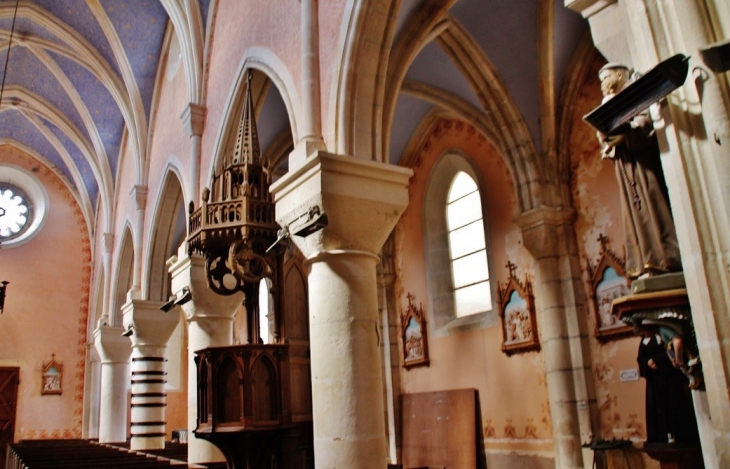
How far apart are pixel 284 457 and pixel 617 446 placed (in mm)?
3488

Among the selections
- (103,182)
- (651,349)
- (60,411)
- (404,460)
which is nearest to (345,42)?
(651,349)

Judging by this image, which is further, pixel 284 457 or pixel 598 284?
pixel 598 284

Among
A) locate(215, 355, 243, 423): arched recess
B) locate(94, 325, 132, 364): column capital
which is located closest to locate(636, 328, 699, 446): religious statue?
locate(215, 355, 243, 423): arched recess

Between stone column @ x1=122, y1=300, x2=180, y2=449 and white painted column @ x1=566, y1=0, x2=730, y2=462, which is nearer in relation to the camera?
white painted column @ x1=566, y1=0, x2=730, y2=462

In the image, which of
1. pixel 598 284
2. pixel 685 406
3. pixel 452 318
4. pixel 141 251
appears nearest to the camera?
pixel 685 406

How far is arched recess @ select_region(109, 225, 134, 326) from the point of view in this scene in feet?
48.1

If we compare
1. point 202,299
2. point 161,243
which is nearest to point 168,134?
point 161,243

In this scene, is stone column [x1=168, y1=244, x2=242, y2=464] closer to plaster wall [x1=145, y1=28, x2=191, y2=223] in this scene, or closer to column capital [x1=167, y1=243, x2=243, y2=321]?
column capital [x1=167, y1=243, x2=243, y2=321]

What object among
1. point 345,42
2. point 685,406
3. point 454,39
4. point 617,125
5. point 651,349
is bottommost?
point 685,406

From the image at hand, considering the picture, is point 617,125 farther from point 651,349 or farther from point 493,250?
point 493,250

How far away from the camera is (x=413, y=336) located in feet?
37.2

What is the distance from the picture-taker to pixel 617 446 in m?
6.79

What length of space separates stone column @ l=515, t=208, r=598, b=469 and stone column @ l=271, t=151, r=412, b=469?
11.9 feet

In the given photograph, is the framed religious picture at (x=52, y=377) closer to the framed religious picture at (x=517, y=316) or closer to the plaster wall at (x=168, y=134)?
the plaster wall at (x=168, y=134)
